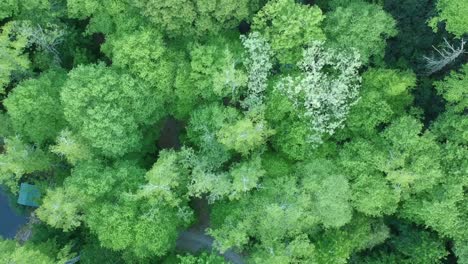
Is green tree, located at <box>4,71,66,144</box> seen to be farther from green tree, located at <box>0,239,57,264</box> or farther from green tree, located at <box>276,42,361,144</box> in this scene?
green tree, located at <box>276,42,361,144</box>

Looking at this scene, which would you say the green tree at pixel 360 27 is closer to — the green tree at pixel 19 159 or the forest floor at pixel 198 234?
the forest floor at pixel 198 234

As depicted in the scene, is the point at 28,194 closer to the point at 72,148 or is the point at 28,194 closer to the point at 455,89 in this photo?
the point at 72,148

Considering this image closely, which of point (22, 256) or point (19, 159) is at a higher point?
point (19, 159)

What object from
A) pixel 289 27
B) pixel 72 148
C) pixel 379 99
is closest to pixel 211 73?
pixel 289 27

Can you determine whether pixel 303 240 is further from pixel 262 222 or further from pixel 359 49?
pixel 359 49

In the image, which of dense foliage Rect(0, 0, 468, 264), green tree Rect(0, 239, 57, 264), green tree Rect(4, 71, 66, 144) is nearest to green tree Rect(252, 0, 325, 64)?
dense foliage Rect(0, 0, 468, 264)

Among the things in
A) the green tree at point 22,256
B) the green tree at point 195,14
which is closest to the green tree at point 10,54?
the green tree at point 195,14

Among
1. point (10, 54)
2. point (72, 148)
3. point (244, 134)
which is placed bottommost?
point (72, 148)
